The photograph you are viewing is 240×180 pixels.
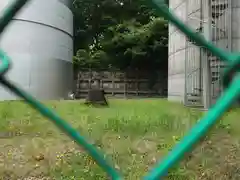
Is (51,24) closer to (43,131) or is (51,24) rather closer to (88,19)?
(88,19)

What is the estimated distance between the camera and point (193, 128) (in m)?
0.39

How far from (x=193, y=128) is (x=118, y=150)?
2402 millimetres

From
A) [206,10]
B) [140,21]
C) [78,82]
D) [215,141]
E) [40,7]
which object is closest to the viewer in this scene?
[215,141]

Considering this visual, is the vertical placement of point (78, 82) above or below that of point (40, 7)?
below

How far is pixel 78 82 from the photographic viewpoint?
468 inches

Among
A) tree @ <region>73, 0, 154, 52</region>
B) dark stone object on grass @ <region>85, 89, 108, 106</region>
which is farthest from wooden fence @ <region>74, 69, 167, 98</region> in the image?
dark stone object on grass @ <region>85, 89, 108, 106</region>

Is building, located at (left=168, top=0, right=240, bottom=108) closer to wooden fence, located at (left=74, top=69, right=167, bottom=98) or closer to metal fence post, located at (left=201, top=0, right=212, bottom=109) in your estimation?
metal fence post, located at (left=201, top=0, right=212, bottom=109)

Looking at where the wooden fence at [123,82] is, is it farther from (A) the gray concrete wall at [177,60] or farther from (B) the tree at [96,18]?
(A) the gray concrete wall at [177,60]

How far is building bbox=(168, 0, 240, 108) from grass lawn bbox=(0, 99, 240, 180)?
5.11 ft

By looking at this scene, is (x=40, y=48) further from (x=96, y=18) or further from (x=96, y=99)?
(x=96, y=18)

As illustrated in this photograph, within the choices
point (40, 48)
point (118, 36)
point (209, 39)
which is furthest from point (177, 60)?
point (118, 36)

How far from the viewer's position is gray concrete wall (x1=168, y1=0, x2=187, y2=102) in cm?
694

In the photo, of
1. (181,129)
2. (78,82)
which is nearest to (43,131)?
(181,129)

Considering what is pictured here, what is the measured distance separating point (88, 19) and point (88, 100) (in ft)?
25.0
